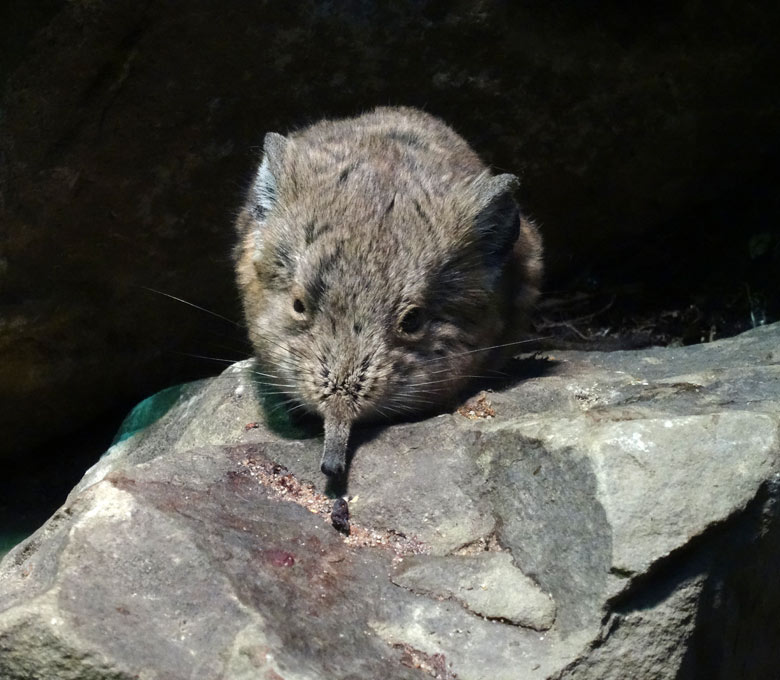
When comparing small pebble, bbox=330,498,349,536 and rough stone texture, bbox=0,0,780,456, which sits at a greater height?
rough stone texture, bbox=0,0,780,456

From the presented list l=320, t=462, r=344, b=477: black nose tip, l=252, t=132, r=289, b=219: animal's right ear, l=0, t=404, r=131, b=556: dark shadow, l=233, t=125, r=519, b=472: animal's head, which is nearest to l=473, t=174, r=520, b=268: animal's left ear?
l=233, t=125, r=519, b=472: animal's head

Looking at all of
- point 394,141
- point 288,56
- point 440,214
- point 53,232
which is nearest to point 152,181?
point 53,232

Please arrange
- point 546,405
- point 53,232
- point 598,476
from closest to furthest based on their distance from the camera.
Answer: point 598,476, point 546,405, point 53,232

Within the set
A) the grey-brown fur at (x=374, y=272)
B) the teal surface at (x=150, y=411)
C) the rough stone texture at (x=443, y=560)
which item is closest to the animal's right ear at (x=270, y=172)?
the grey-brown fur at (x=374, y=272)

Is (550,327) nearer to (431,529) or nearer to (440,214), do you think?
(440,214)

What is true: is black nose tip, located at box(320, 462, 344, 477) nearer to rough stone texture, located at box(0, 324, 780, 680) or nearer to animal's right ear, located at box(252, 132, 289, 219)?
rough stone texture, located at box(0, 324, 780, 680)

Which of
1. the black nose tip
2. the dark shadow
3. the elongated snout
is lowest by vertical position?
the dark shadow
